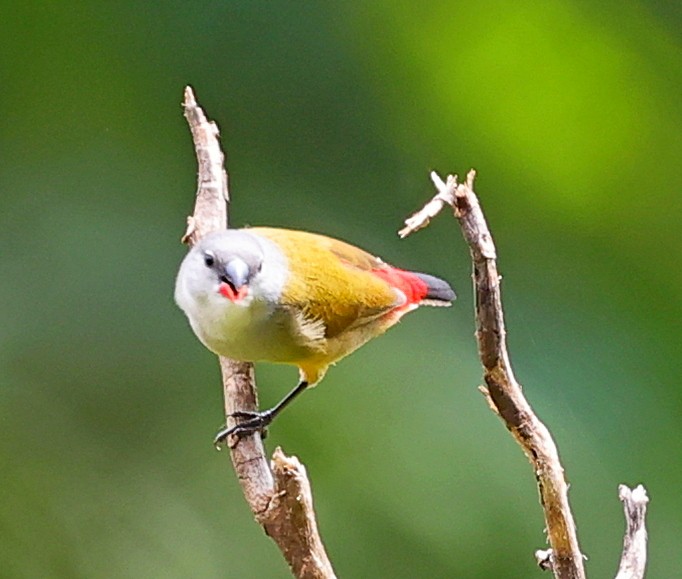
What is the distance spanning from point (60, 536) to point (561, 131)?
47.6 inches

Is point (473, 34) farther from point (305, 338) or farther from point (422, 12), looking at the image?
point (305, 338)

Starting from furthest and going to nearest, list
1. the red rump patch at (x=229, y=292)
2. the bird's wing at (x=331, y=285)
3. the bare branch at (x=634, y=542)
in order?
the bird's wing at (x=331, y=285), the red rump patch at (x=229, y=292), the bare branch at (x=634, y=542)

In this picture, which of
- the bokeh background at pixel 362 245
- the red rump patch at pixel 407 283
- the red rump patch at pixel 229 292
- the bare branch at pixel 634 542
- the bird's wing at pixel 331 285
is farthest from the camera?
the bokeh background at pixel 362 245

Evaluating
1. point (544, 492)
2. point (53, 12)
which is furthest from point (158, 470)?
point (544, 492)

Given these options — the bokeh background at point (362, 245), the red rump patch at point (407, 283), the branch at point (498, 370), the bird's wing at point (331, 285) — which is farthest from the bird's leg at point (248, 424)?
the bokeh background at point (362, 245)

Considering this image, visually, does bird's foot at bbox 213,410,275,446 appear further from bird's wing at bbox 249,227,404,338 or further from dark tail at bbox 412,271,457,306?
dark tail at bbox 412,271,457,306

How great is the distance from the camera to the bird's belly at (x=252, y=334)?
1264mm

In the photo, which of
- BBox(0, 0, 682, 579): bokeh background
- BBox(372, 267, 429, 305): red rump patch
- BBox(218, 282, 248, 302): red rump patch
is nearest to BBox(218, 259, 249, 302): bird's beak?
BBox(218, 282, 248, 302): red rump patch

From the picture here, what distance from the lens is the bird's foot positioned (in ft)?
4.10

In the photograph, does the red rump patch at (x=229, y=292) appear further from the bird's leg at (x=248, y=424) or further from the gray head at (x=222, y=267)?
the bird's leg at (x=248, y=424)

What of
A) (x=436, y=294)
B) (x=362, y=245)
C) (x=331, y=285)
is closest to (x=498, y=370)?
(x=331, y=285)

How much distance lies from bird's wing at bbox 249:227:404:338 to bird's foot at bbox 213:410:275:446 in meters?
0.13

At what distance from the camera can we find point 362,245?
2119 mm

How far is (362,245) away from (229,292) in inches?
35.6
